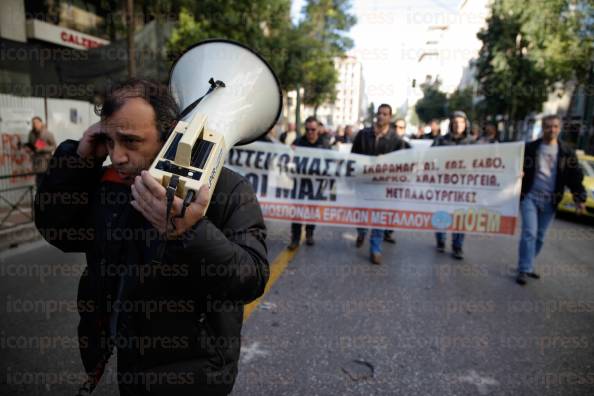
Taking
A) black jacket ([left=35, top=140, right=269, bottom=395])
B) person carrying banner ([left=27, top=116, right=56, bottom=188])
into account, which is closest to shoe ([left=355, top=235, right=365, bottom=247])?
black jacket ([left=35, top=140, right=269, bottom=395])

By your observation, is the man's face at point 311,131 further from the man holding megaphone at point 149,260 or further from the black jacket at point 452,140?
the man holding megaphone at point 149,260

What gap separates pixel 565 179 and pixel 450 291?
5.86ft

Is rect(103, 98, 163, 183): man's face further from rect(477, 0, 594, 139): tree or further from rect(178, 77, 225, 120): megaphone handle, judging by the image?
rect(477, 0, 594, 139): tree

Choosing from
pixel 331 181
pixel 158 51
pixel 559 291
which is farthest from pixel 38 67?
pixel 559 291

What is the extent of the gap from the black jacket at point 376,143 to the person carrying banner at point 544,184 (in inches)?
57.0

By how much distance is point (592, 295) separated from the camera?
405cm

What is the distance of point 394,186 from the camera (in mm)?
5004

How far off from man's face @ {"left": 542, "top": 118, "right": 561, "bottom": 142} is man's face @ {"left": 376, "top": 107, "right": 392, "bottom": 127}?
166 cm

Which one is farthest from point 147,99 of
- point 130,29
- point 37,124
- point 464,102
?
point 464,102

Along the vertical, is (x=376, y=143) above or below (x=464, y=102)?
below

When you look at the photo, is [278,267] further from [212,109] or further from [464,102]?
[464,102]

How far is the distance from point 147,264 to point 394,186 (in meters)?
4.13

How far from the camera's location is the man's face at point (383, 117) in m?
5.07

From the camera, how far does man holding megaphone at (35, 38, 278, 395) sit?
3.82 ft
